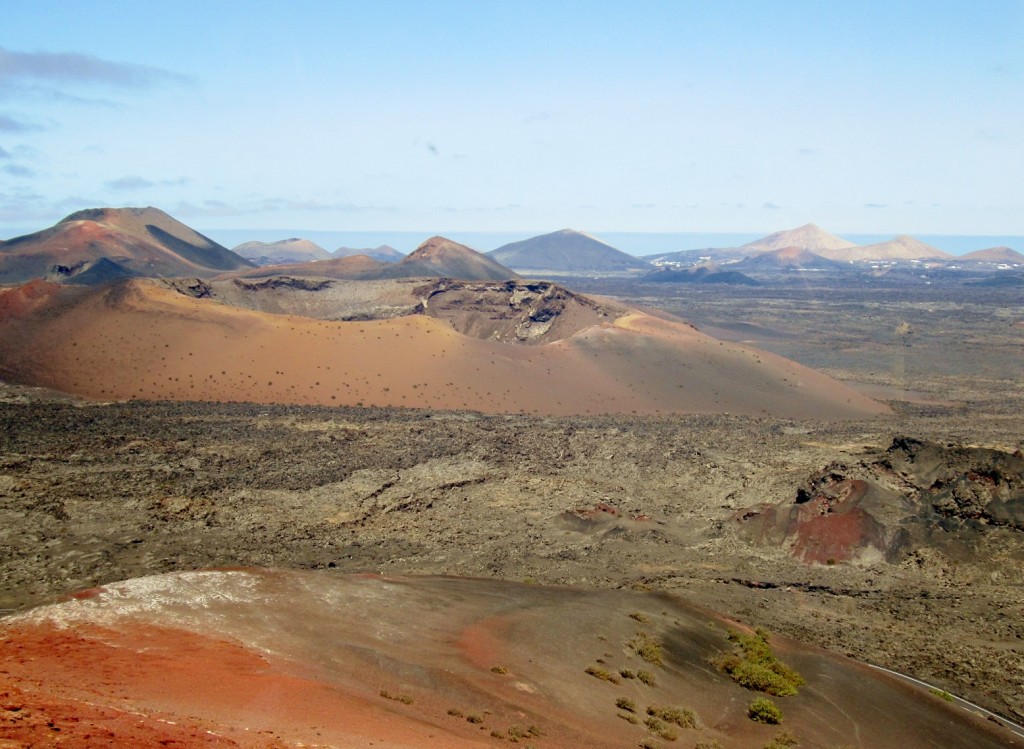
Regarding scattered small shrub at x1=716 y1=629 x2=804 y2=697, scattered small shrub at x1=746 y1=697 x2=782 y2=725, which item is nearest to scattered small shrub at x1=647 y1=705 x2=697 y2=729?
scattered small shrub at x1=746 y1=697 x2=782 y2=725

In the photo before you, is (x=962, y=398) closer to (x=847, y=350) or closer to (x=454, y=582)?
(x=847, y=350)

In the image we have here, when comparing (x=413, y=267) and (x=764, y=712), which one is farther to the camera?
(x=413, y=267)

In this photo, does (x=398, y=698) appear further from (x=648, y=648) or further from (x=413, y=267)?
(x=413, y=267)

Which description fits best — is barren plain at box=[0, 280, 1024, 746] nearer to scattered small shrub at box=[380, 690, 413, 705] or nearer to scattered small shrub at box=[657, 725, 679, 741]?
scattered small shrub at box=[657, 725, 679, 741]

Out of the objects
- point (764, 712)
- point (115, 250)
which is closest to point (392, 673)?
point (764, 712)

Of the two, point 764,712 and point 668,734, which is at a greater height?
Answer: point 668,734

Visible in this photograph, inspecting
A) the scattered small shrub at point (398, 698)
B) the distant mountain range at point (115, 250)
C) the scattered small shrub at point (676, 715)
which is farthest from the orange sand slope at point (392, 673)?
the distant mountain range at point (115, 250)

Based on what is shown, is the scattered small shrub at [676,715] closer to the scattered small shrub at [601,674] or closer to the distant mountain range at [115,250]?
the scattered small shrub at [601,674]
